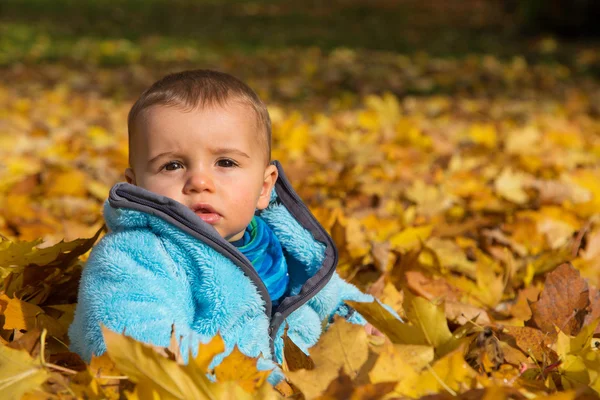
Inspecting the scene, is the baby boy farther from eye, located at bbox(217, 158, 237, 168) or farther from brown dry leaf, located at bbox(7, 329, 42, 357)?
brown dry leaf, located at bbox(7, 329, 42, 357)

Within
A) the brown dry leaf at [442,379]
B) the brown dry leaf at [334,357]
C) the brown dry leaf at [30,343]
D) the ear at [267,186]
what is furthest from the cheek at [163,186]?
the brown dry leaf at [442,379]

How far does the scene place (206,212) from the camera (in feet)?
5.40

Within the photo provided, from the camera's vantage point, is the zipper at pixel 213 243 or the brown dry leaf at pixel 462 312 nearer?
the zipper at pixel 213 243

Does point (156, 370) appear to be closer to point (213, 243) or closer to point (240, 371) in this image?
point (240, 371)

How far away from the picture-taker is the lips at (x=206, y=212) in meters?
1.63

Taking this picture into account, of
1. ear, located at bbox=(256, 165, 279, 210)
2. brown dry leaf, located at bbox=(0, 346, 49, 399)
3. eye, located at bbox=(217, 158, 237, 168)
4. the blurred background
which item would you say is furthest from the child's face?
the blurred background

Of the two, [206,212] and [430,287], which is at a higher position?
[206,212]

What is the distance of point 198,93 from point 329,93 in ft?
19.4

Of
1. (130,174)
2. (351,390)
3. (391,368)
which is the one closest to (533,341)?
(391,368)

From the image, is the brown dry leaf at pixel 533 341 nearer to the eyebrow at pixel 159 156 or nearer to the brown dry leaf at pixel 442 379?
the brown dry leaf at pixel 442 379

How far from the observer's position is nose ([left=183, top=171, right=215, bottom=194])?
1602 mm

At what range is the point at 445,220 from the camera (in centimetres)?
301

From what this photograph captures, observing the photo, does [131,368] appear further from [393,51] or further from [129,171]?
[393,51]

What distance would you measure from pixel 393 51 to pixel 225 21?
260 inches
